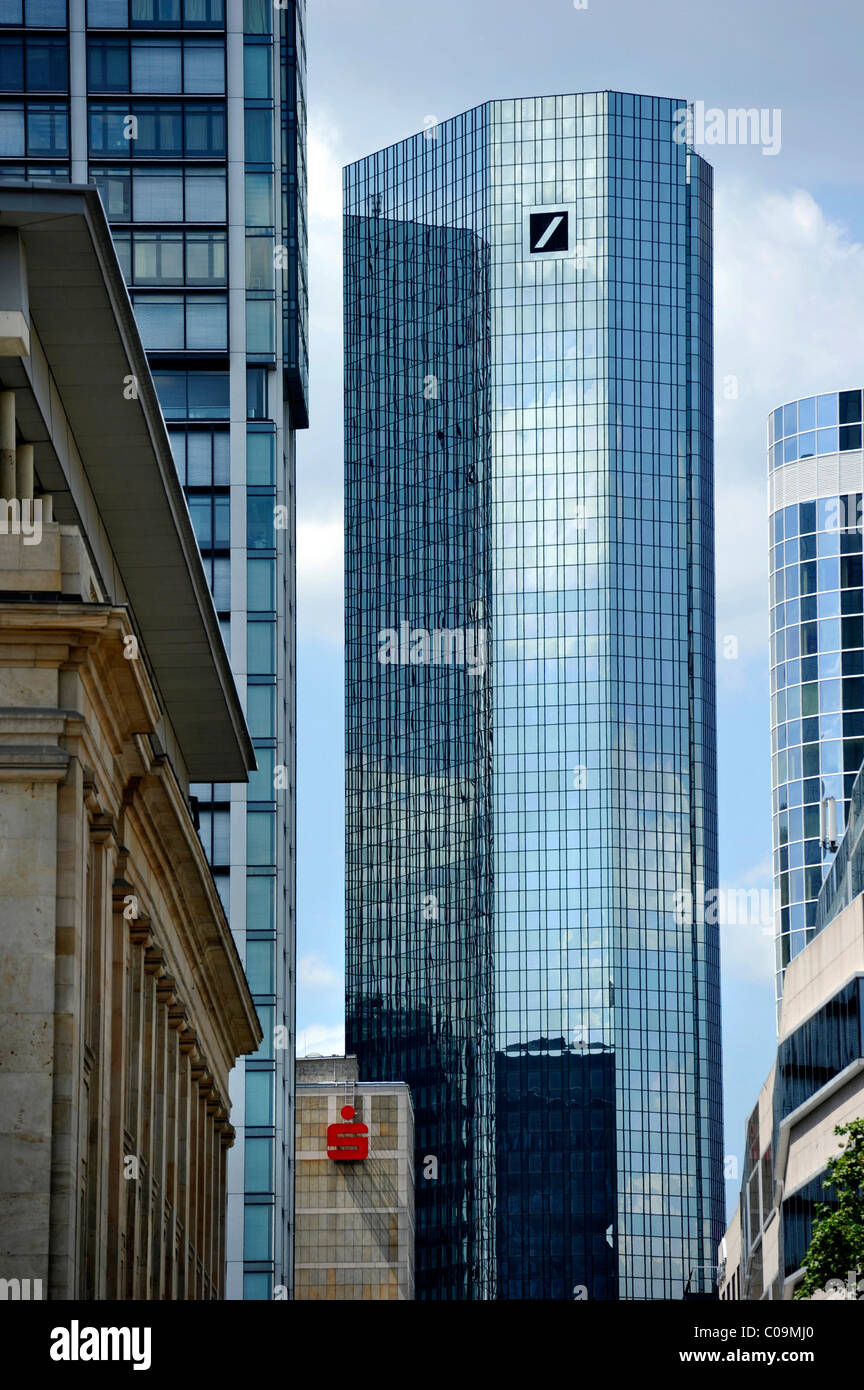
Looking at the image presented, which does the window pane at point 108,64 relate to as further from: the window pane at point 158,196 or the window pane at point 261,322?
the window pane at point 261,322

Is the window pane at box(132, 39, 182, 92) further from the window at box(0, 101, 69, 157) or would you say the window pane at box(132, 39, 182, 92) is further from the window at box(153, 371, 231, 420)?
the window at box(153, 371, 231, 420)

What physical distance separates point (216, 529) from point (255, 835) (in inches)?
476

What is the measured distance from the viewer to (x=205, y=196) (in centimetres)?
10056

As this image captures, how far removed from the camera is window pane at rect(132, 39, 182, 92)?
99938 mm

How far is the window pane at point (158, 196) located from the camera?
100500mm

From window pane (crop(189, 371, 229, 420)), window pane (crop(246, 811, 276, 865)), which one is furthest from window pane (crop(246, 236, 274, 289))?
window pane (crop(246, 811, 276, 865))

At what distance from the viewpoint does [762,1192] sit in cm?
12050

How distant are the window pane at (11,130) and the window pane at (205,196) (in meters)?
6.68

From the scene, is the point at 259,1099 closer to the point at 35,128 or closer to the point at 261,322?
the point at 261,322

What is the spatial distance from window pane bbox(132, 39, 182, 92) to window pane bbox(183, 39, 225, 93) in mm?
354

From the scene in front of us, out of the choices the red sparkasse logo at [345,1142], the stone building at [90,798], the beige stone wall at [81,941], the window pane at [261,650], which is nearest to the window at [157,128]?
the window pane at [261,650]

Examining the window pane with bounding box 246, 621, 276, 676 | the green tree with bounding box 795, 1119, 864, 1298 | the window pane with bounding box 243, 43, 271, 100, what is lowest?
the green tree with bounding box 795, 1119, 864, 1298

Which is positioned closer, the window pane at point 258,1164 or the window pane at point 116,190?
the window pane at point 258,1164
